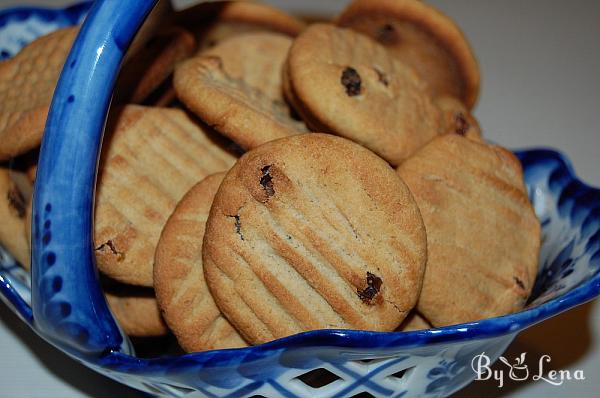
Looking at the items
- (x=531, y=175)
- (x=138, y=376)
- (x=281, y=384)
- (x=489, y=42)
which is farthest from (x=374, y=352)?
(x=489, y=42)

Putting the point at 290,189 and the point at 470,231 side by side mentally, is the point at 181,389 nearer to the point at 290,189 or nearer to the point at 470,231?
the point at 290,189

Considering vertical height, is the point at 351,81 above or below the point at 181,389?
above

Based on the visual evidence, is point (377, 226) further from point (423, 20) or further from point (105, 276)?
point (423, 20)

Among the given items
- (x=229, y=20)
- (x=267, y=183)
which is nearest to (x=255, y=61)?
(x=229, y=20)

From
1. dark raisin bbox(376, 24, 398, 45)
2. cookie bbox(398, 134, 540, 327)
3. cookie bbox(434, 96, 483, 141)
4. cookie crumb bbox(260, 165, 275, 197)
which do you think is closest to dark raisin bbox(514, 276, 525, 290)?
cookie bbox(398, 134, 540, 327)

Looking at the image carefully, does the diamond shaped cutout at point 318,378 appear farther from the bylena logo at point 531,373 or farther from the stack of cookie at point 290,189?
the bylena logo at point 531,373

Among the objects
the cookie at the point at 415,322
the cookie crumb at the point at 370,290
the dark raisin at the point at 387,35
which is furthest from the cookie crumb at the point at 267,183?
the dark raisin at the point at 387,35
